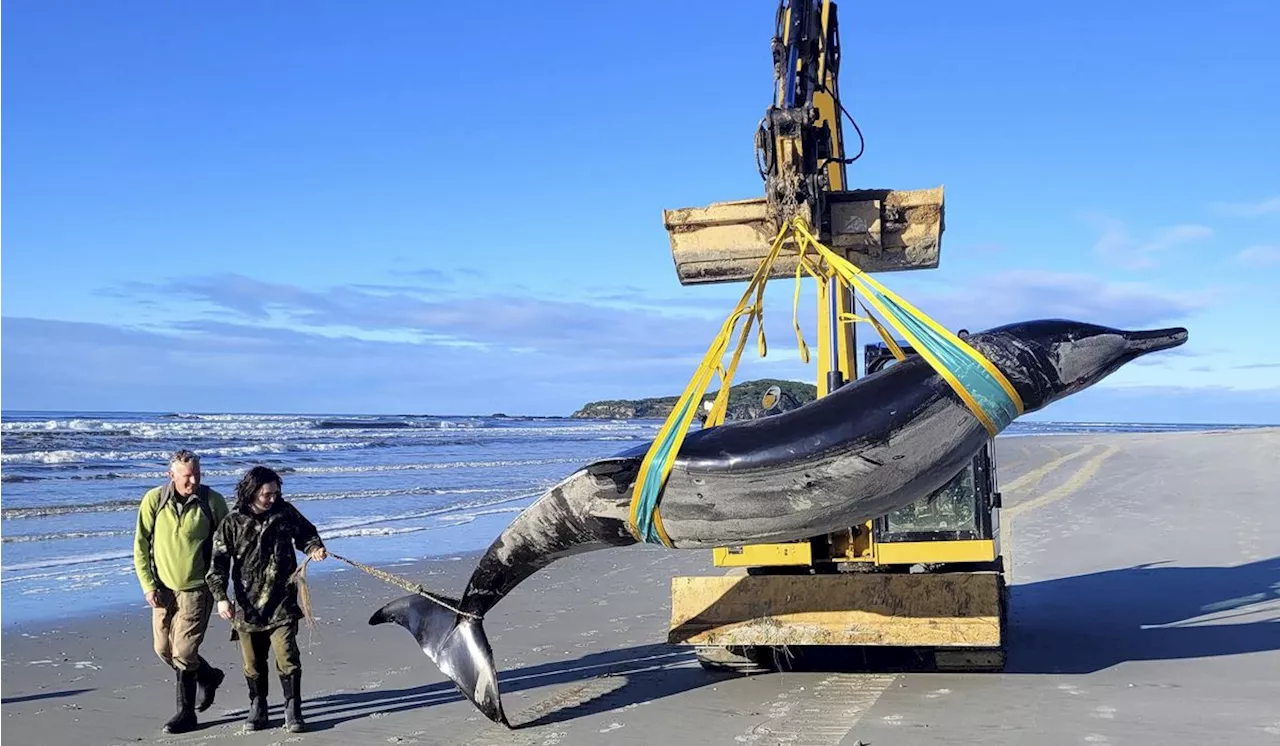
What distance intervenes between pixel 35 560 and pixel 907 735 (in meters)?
11.7

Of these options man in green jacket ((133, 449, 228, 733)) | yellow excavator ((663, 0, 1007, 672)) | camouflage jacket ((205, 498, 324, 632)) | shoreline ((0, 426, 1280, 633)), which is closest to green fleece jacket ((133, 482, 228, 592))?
man in green jacket ((133, 449, 228, 733))

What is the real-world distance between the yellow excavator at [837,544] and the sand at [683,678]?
0.36 m

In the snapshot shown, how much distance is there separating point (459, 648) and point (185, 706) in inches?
66.5

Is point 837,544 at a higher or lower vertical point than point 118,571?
higher

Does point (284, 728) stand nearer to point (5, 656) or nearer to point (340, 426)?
point (5, 656)

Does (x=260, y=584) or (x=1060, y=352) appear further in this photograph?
(x=260, y=584)

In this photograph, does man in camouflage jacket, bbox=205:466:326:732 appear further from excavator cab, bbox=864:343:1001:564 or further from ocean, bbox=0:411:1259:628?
ocean, bbox=0:411:1259:628

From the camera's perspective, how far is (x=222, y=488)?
23156mm

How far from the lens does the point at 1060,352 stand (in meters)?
5.49

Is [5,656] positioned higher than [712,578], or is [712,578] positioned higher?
[712,578]

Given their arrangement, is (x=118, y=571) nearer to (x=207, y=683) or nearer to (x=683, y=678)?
(x=207, y=683)

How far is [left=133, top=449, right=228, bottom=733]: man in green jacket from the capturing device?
275 inches

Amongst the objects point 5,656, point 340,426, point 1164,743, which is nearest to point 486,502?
point 5,656

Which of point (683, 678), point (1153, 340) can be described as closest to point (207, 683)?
point (683, 678)
